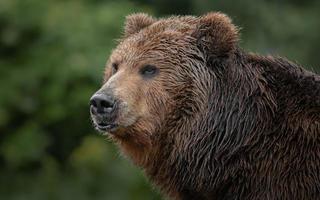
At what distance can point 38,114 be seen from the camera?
13945 mm

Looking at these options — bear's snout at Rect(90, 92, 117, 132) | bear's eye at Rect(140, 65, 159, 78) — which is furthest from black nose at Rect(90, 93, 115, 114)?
bear's eye at Rect(140, 65, 159, 78)

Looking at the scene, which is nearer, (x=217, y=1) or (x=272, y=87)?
(x=272, y=87)

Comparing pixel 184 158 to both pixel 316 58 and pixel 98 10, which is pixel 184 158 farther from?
pixel 316 58

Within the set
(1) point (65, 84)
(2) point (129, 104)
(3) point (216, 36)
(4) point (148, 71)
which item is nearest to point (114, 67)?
(4) point (148, 71)

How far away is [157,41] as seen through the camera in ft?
23.2

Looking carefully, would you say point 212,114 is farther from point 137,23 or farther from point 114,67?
point 137,23

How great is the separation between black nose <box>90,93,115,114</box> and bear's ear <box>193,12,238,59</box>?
0.75m

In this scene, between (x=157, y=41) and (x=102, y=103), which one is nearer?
(x=102, y=103)

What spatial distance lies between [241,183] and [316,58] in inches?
332

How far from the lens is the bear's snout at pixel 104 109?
22.1 ft

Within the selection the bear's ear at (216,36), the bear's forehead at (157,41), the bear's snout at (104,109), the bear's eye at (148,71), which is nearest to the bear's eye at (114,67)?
the bear's forehead at (157,41)

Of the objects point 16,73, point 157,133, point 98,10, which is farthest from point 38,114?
point 157,133

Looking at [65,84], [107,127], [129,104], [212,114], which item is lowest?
[107,127]

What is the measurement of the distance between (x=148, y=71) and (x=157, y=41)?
0.23 meters
